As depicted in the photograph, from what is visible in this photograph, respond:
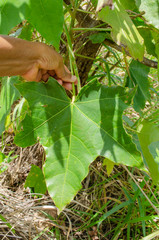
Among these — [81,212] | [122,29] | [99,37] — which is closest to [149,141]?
[122,29]

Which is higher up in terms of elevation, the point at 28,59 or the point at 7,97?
the point at 28,59

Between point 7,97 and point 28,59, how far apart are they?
0.40 metres

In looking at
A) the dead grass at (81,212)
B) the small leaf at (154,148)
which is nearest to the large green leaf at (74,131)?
the small leaf at (154,148)

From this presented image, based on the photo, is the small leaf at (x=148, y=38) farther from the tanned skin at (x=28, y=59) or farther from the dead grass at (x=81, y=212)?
the dead grass at (x=81, y=212)

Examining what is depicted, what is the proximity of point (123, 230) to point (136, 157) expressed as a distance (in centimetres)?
71

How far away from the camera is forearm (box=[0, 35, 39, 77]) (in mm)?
583

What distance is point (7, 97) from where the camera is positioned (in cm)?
100

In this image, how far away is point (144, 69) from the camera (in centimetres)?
100

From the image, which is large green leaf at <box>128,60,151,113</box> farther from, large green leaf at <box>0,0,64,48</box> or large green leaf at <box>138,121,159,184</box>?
large green leaf at <box>0,0,64,48</box>

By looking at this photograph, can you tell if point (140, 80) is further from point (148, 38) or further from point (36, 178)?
point (36, 178)

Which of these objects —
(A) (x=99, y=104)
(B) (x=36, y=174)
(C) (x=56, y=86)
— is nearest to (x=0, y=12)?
(C) (x=56, y=86)

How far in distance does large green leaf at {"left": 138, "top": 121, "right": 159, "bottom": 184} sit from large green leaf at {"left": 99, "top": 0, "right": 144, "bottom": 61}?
0.22 meters

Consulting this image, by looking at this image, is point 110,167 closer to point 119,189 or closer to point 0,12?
point 119,189

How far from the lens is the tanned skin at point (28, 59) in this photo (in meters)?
0.59
